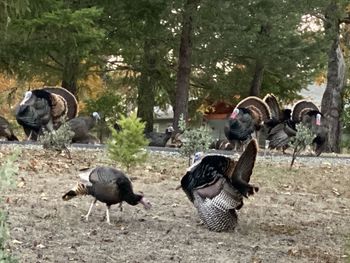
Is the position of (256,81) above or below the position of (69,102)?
above

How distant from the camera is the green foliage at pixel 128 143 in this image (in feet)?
37.2

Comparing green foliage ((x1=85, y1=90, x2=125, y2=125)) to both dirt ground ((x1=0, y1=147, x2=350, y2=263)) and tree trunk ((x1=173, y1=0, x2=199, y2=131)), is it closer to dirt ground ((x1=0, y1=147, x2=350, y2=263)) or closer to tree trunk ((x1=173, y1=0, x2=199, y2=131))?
tree trunk ((x1=173, y1=0, x2=199, y2=131))

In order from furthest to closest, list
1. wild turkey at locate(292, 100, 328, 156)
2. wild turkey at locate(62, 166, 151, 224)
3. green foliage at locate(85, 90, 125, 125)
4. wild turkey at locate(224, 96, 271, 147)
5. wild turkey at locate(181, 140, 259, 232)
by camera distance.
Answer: green foliage at locate(85, 90, 125, 125) → wild turkey at locate(292, 100, 328, 156) → wild turkey at locate(224, 96, 271, 147) → wild turkey at locate(181, 140, 259, 232) → wild turkey at locate(62, 166, 151, 224)

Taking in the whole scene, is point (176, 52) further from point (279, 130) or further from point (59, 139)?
point (59, 139)

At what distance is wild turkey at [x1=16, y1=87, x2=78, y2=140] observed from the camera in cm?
1723

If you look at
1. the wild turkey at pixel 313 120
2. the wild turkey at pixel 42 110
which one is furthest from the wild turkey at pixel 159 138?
the wild turkey at pixel 313 120

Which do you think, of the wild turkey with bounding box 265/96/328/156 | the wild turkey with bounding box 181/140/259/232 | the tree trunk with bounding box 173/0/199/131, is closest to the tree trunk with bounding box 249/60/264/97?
the tree trunk with bounding box 173/0/199/131

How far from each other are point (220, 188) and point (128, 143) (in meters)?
3.94

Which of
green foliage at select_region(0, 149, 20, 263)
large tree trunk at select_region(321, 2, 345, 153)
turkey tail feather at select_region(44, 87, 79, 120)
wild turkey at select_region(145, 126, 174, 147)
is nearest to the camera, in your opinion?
green foliage at select_region(0, 149, 20, 263)

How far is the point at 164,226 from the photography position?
297 inches

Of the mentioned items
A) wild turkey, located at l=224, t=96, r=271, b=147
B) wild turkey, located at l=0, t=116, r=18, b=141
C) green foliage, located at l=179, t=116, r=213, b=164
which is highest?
wild turkey, located at l=224, t=96, r=271, b=147

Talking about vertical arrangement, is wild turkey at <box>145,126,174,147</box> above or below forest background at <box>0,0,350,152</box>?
below

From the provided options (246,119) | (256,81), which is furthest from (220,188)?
(256,81)

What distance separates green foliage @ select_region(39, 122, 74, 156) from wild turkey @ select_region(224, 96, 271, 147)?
5642mm
